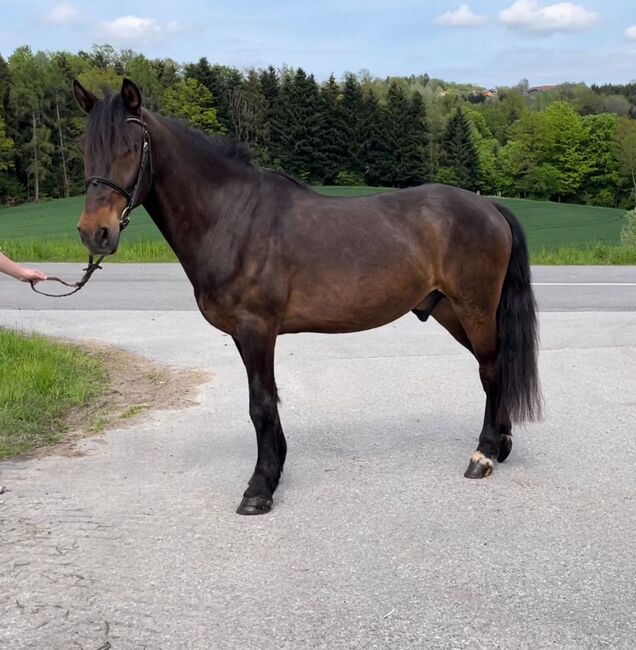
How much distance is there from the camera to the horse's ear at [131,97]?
11.7ft

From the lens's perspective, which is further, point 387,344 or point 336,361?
point 387,344

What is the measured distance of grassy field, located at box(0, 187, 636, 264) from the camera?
56.1 ft

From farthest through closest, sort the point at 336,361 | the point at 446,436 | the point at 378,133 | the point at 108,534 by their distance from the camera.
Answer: the point at 378,133 → the point at 336,361 → the point at 446,436 → the point at 108,534

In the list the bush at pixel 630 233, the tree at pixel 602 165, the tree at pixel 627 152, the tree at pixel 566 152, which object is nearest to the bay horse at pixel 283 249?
the bush at pixel 630 233

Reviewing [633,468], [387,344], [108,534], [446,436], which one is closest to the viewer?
[108,534]

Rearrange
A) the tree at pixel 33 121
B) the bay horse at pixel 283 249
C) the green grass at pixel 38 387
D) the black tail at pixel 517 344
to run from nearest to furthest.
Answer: the bay horse at pixel 283 249
the black tail at pixel 517 344
the green grass at pixel 38 387
the tree at pixel 33 121

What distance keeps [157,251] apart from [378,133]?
1670 inches

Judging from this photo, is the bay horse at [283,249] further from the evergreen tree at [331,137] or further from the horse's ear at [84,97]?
the evergreen tree at [331,137]

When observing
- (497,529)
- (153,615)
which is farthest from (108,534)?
(497,529)

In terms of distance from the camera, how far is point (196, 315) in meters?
9.97

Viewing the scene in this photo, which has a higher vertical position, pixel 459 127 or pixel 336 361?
pixel 459 127

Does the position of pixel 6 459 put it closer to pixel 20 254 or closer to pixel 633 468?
pixel 633 468

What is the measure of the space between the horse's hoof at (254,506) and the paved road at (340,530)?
52mm

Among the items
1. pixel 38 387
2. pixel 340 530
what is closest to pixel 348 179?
pixel 38 387
